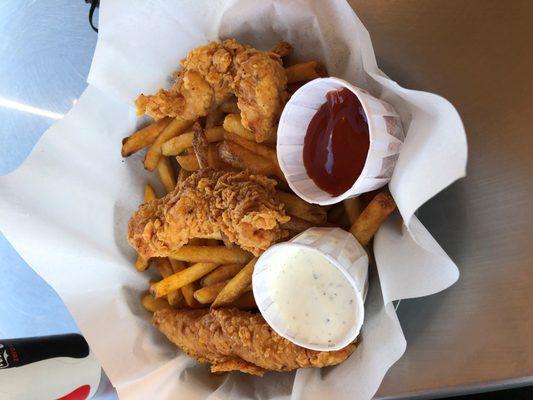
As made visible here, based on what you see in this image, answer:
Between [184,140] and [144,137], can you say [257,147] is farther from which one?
[144,137]

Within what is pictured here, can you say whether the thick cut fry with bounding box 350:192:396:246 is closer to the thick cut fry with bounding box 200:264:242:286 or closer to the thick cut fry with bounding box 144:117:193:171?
the thick cut fry with bounding box 200:264:242:286

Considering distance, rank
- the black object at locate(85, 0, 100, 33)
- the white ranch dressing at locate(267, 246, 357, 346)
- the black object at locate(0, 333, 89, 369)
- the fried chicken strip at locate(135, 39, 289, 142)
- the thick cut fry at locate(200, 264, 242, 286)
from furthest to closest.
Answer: the black object at locate(85, 0, 100, 33), the black object at locate(0, 333, 89, 369), the thick cut fry at locate(200, 264, 242, 286), the fried chicken strip at locate(135, 39, 289, 142), the white ranch dressing at locate(267, 246, 357, 346)

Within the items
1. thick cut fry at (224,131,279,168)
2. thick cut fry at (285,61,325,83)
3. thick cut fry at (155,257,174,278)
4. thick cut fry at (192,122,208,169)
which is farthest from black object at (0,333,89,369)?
thick cut fry at (285,61,325,83)

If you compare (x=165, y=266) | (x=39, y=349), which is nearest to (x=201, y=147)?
(x=165, y=266)

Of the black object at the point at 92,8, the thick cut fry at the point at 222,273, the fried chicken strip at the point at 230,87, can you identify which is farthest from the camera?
the black object at the point at 92,8

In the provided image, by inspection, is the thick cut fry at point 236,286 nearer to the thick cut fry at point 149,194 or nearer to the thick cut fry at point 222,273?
the thick cut fry at point 222,273

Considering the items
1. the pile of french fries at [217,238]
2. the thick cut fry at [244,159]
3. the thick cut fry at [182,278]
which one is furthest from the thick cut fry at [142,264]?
the thick cut fry at [244,159]
